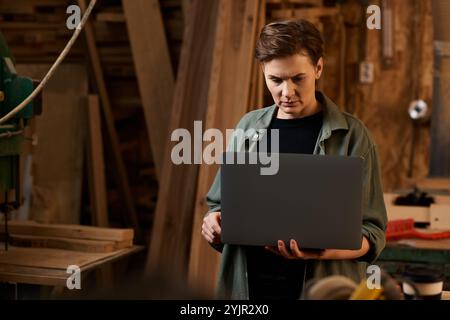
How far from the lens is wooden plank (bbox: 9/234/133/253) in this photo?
2.54 meters

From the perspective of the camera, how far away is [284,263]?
5.88 feet

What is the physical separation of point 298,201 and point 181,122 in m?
1.96

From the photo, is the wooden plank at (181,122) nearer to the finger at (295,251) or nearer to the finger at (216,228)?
the finger at (216,228)

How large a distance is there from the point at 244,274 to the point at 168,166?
173cm

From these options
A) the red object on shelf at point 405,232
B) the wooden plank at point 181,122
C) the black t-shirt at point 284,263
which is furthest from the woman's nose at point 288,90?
the wooden plank at point 181,122

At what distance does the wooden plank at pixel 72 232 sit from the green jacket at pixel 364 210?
83 centimetres

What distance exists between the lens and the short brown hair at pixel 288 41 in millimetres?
1725

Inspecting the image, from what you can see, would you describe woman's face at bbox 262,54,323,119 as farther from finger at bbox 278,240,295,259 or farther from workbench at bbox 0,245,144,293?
workbench at bbox 0,245,144,293

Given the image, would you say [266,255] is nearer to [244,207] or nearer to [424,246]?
[244,207]

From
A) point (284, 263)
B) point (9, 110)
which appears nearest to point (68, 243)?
point (9, 110)

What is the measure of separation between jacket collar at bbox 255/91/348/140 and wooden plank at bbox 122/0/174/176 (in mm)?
1919
